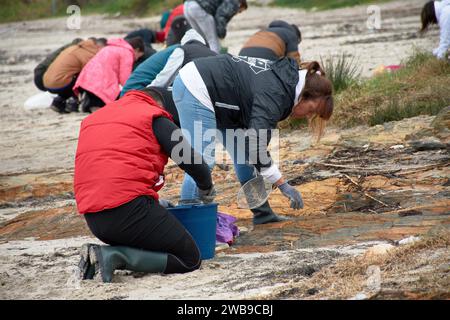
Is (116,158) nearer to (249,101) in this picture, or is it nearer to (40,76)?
(249,101)

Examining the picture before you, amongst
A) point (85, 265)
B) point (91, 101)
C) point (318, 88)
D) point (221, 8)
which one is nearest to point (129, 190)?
point (85, 265)

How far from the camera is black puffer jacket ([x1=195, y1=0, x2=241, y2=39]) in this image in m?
10.7

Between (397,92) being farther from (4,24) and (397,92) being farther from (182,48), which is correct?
(4,24)

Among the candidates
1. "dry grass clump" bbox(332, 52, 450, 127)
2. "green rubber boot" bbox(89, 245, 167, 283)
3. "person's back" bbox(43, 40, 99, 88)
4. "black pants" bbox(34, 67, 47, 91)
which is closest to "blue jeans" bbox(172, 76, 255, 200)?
"green rubber boot" bbox(89, 245, 167, 283)

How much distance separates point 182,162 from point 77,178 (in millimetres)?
562

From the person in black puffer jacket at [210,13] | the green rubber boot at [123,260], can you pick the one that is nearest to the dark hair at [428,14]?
the person in black puffer jacket at [210,13]

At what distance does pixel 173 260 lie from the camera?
4863 mm

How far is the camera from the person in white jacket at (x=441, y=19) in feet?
33.9

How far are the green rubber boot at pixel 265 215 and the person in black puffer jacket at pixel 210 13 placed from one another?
5.01m

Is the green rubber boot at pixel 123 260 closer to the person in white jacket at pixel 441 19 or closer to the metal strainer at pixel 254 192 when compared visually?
the metal strainer at pixel 254 192

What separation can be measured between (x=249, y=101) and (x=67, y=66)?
275 inches

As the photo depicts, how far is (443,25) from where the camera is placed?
10445 millimetres

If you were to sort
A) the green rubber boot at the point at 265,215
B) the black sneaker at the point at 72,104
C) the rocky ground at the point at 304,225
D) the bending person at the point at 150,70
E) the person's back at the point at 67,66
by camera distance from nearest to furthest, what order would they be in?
the rocky ground at the point at 304,225
the green rubber boot at the point at 265,215
the bending person at the point at 150,70
the person's back at the point at 67,66
the black sneaker at the point at 72,104
